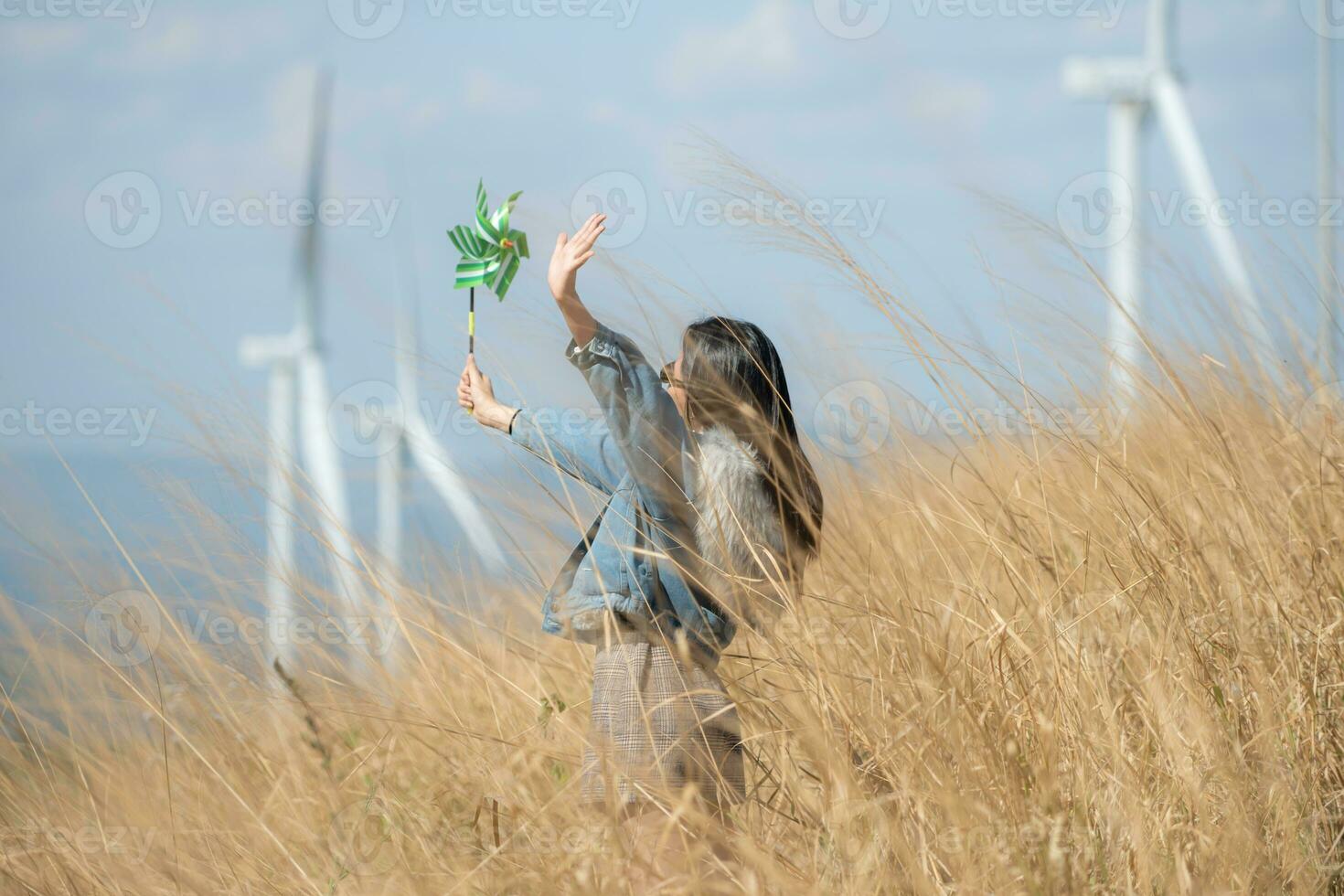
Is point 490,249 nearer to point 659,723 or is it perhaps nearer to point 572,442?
point 572,442

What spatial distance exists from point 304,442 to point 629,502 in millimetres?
6281

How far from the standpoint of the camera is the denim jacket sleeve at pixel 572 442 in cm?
292

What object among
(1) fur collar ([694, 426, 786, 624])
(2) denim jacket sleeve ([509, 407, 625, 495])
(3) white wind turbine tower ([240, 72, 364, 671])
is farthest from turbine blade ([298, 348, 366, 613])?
(1) fur collar ([694, 426, 786, 624])

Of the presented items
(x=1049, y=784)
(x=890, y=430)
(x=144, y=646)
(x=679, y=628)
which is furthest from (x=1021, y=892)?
(x=144, y=646)

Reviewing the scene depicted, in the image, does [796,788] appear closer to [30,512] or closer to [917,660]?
[917,660]

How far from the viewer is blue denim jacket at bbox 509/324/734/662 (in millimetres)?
2785

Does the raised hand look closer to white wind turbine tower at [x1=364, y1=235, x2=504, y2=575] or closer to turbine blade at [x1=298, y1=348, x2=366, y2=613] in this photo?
white wind turbine tower at [x1=364, y1=235, x2=504, y2=575]

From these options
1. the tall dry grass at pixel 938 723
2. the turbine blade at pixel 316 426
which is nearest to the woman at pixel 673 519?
the tall dry grass at pixel 938 723

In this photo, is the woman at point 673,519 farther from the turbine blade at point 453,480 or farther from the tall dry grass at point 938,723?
the turbine blade at point 453,480

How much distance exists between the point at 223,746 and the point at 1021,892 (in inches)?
84.8

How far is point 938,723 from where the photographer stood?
2.41 meters

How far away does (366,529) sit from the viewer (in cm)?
350

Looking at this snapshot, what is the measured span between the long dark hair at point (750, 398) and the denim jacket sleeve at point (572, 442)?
0.71ft

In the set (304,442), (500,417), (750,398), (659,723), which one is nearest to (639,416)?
(750,398)
